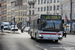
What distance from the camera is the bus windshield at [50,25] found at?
1989 cm

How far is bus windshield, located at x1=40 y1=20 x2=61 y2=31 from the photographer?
1989cm

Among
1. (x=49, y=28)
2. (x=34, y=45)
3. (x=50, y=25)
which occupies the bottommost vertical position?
(x=34, y=45)

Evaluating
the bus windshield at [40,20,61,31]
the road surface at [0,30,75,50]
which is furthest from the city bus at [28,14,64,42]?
the road surface at [0,30,75,50]

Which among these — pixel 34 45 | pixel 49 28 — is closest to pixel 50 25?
pixel 49 28

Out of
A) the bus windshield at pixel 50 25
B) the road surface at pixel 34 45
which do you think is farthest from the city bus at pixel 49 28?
the road surface at pixel 34 45

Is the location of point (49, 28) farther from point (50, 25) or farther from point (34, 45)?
point (34, 45)

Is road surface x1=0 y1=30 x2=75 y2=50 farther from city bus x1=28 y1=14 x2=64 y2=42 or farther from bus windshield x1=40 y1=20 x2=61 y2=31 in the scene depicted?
bus windshield x1=40 y1=20 x2=61 y2=31

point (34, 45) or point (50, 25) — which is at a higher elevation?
point (50, 25)

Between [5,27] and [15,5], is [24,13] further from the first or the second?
[5,27]

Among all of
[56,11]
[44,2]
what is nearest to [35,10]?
[44,2]

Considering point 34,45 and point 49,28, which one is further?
point 49,28

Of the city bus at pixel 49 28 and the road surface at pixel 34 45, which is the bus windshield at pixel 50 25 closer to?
the city bus at pixel 49 28

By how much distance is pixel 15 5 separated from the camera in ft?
385

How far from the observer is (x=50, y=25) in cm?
1995
